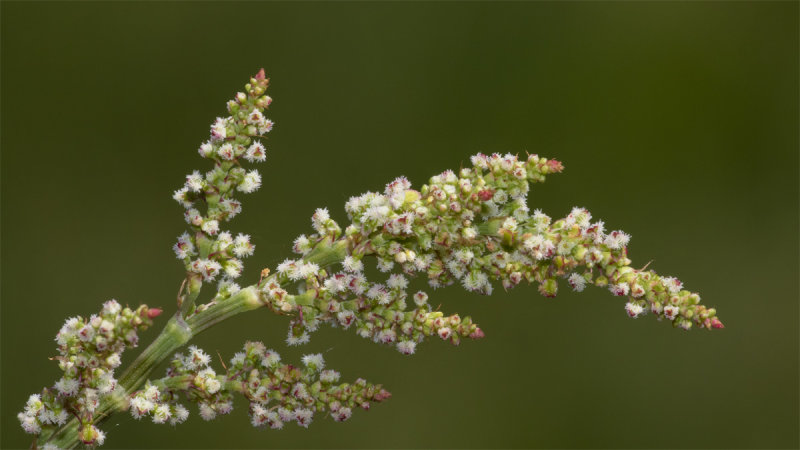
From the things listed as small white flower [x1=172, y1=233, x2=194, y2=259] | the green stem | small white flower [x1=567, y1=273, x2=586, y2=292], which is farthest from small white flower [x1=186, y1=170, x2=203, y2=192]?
small white flower [x1=567, y1=273, x2=586, y2=292]

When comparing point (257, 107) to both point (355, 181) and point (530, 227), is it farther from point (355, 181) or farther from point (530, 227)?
point (355, 181)

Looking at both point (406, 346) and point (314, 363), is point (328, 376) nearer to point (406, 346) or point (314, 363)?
point (314, 363)

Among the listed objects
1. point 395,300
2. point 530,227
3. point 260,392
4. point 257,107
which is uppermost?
point 257,107

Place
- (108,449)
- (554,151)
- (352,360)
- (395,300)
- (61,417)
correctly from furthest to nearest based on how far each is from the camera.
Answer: (554,151), (352,360), (108,449), (395,300), (61,417)

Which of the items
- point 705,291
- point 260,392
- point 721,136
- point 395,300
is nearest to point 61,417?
point 260,392

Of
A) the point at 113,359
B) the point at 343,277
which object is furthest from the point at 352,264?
the point at 113,359

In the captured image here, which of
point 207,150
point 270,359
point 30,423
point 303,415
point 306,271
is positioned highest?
point 207,150

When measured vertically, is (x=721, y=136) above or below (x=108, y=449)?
above
